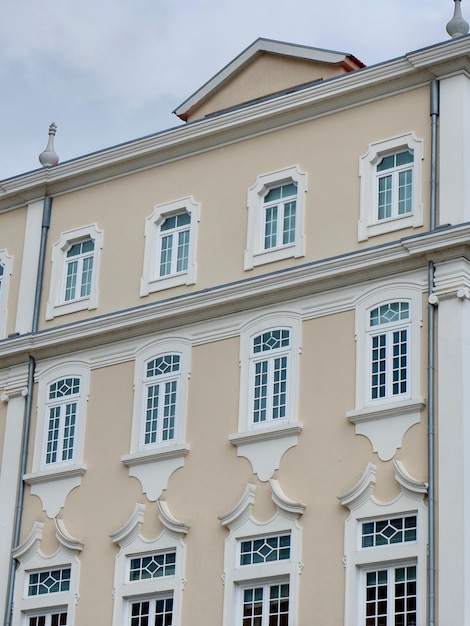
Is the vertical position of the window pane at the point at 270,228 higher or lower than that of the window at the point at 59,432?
higher

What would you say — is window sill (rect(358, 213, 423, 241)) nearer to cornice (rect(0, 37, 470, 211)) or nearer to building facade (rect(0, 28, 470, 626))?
building facade (rect(0, 28, 470, 626))

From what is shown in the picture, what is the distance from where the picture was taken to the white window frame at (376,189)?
26.8 m

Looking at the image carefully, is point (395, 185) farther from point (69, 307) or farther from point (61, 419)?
point (61, 419)

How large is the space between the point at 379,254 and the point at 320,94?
3.65 m

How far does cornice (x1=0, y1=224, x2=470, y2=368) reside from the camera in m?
26.0

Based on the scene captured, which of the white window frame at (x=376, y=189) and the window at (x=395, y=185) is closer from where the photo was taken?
the white window frame at (x=376, y=189)

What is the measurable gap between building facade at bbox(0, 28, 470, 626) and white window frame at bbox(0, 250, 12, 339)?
7 centimetres

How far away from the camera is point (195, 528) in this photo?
2684 centimetres

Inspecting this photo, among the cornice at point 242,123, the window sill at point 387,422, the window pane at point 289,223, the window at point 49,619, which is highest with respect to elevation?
the cornice at point 242,123

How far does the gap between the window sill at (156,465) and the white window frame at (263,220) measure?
3.51 metres

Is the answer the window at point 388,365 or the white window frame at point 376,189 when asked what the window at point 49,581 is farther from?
the white window frame at point 376,189

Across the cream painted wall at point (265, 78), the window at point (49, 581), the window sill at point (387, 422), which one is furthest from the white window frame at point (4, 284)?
the window sill at point (387, 422)

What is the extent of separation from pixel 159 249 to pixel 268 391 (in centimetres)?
422

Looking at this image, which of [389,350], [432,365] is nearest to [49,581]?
[389,350]
